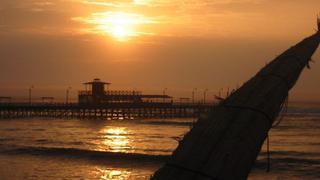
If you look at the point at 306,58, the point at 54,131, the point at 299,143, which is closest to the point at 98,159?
the point at 299,143

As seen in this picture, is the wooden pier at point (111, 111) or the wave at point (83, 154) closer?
the wave at point (83, 154)

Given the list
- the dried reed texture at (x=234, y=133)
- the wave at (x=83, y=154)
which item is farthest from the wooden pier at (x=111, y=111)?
the dried reed texture at (x=234, y=133)

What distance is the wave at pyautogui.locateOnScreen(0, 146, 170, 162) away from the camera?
36062 millimetres

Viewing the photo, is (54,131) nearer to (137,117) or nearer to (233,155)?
(137,117)

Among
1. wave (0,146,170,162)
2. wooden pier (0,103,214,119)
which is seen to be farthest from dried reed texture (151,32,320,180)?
wooden pier (0,103,214,119)

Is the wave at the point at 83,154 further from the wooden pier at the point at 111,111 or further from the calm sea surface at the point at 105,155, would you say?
the wooden pier at the point at 111,111

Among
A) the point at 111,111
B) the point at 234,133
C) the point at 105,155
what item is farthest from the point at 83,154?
the point at 111,111

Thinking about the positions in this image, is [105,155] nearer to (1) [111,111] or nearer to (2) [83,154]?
(2) [83,154]

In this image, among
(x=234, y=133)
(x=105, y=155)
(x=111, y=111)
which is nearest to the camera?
(x=234, y=133)

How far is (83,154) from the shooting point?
38.3 metres

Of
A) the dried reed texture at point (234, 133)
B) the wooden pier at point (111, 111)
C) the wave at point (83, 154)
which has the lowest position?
the wave at point (83, 154)

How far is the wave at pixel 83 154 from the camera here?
36.1 meters

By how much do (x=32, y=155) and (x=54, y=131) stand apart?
22765 mm

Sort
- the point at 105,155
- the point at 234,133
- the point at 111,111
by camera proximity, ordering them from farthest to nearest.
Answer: the point at 111,111 < the point at 105,155 < the point at 234,133
